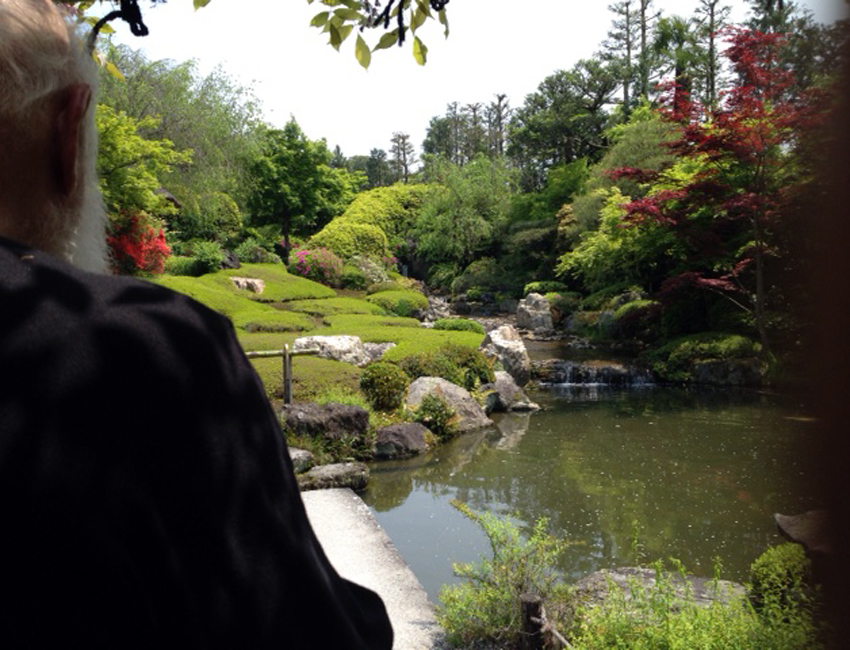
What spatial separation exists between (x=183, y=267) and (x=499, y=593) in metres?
23.1

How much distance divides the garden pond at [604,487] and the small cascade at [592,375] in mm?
2596

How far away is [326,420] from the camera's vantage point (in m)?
9.62

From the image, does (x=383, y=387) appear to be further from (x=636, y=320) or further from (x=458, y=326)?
(x=636, y=320)

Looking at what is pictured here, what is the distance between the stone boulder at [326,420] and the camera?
31.1 ft

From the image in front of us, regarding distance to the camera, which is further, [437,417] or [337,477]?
[437,417]

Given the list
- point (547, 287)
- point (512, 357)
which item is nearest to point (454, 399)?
point (512, 357)

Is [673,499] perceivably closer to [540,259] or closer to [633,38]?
[540,259]

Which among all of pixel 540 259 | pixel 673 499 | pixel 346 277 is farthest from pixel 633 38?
pixel 673 499

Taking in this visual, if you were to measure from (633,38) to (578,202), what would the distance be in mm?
14062

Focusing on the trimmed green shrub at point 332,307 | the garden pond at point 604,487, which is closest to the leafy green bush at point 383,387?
the garden pond at point 604,487

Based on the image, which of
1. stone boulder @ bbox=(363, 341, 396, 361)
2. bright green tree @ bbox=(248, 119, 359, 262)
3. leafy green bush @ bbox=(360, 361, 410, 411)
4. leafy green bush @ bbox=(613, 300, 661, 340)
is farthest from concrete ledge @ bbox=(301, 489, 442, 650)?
bright green tree @ bbox=(248, 119, 359, 262)

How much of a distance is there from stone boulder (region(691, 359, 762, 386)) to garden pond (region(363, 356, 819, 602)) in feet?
5.27

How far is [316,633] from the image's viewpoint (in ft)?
2.55

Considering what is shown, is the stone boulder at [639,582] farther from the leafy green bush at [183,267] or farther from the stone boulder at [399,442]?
the leafy green bush at [183,267]
